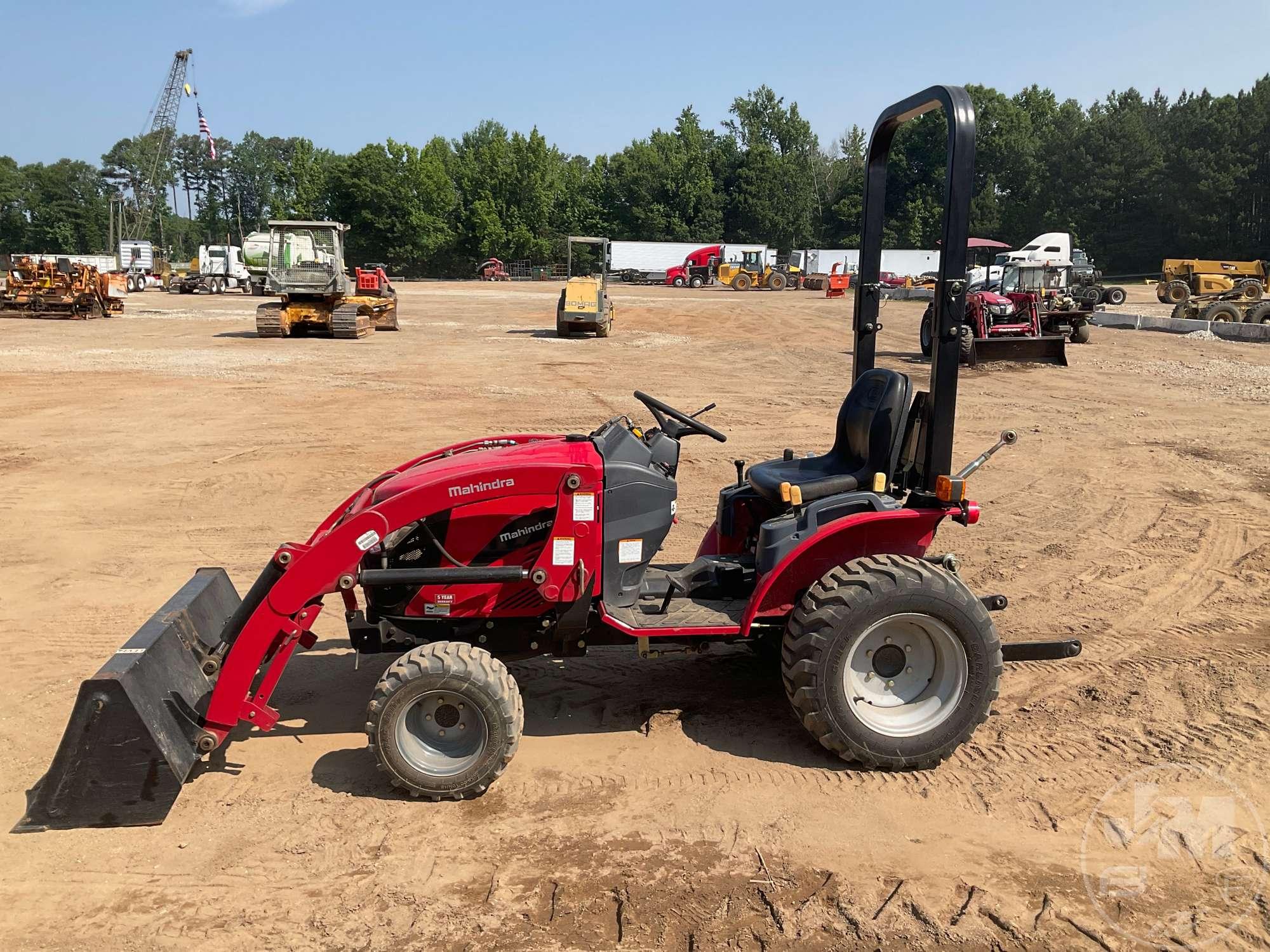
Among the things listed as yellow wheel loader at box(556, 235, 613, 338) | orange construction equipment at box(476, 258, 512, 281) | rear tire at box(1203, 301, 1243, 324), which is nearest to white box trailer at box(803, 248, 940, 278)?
orange construction equipment at box(476, 258, 512, 281)

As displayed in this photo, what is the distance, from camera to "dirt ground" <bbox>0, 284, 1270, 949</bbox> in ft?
10.5

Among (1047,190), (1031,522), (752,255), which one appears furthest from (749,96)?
(1031,522)

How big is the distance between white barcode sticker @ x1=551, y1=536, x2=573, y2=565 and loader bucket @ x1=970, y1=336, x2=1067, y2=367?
1600 cm

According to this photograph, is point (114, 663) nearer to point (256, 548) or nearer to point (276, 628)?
point (276, 628)

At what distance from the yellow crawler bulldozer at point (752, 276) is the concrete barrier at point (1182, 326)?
22424mm

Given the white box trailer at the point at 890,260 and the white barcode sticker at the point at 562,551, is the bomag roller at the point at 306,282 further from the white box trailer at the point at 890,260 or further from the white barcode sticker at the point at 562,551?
the white box trailer at the point at 890,260

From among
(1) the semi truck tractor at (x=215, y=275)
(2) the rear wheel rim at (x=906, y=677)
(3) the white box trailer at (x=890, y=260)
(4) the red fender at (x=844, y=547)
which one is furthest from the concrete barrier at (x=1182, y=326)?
(1) the semi truck tractor at (x=215, y=275)

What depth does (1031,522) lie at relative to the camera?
8039mm

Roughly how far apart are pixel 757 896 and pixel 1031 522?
223 inches

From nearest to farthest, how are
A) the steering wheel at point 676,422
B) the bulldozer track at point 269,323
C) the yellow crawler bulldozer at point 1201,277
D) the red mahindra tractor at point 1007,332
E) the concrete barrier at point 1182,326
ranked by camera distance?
1. the steering wheel at point 676,422
2. the red mahindra tractor at point 1007,332
3. the bulldozer track at point 269,323
4. the concrete barrier at point 1182,326
5. the yellow crawler bulldozer at point 1201,277

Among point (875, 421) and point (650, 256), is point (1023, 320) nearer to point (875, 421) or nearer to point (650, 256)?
point (875, 421)

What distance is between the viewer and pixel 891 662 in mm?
4188

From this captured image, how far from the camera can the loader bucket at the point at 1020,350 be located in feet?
60.6

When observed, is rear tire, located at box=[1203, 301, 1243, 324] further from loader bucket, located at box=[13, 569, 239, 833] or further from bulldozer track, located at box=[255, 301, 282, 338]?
loader bucket, located at box=[13, 569, 239, 833]
